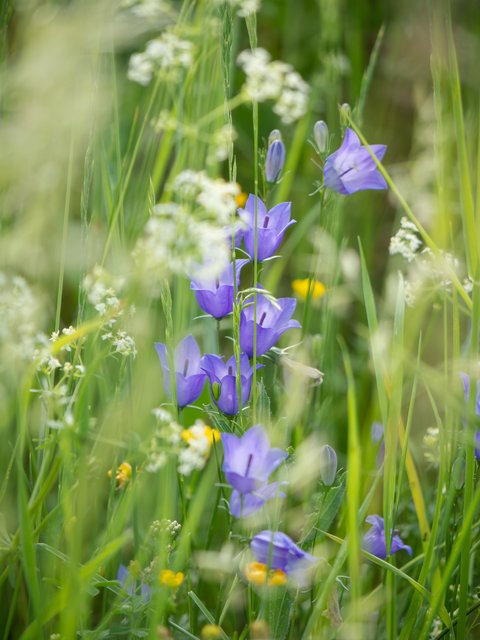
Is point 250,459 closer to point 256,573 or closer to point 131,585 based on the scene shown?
point 256,573

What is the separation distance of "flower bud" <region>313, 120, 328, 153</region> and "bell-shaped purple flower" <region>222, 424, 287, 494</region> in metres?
0.41

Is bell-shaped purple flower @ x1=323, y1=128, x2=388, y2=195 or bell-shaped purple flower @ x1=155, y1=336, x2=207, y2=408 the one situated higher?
bell-shaped purple flower @ x1=323, y1=128, x2=388, y2=195

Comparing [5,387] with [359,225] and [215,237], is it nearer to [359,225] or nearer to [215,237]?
[215,237]

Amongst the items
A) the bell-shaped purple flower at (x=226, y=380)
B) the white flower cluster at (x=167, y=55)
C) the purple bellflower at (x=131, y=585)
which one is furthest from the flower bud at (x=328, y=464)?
the white flower cluster at (x=167, y=55)

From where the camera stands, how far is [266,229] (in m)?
0.84

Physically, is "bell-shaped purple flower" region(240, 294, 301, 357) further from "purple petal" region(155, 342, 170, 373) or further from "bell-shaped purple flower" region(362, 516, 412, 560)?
"bell-shaped purple flower" region(362, 516, 412, 560)

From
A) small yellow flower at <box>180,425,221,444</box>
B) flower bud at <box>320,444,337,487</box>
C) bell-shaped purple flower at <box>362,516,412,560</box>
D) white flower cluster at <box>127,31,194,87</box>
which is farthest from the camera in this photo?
white flower cluster at <box>127,31,194,87</box>

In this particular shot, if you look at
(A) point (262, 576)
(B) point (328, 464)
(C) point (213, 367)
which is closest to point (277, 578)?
(A) point (262, 576)

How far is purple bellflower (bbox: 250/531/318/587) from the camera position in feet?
2.24

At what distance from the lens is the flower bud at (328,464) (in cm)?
78

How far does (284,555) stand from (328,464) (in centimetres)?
12

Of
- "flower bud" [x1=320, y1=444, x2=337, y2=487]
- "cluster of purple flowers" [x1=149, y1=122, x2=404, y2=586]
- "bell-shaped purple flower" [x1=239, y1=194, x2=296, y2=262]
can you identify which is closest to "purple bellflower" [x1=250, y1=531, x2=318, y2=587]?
"cluster of purple flowers" [x1=149, y1=122, x2=404, y2=586]

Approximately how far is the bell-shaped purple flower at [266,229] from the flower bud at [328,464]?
9.1 inches

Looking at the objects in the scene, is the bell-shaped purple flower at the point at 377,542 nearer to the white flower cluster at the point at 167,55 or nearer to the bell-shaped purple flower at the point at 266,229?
the bell-shaped purple flower at the point at 266,229
